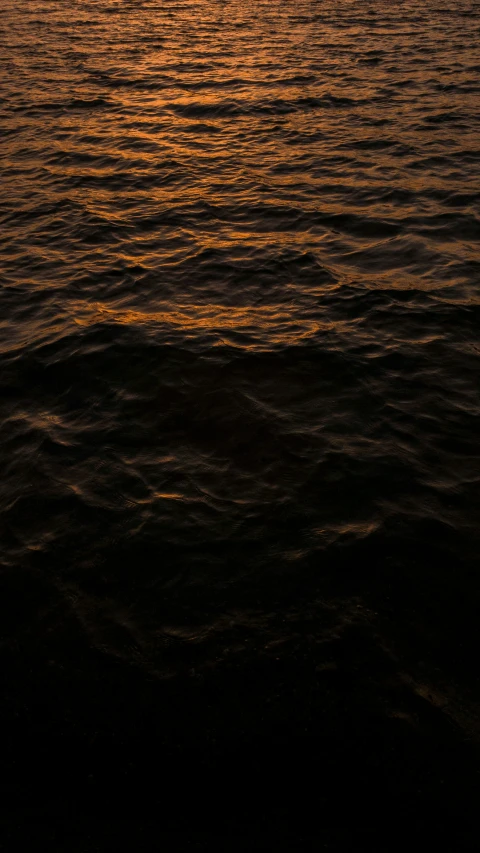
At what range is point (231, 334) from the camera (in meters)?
10.7

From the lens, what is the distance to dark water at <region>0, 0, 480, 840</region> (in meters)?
6.22

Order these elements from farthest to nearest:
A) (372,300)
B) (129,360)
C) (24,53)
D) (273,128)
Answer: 1. (24,53)
2. (273,128)
3. (372,300)
4. (129,360)

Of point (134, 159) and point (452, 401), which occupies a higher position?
point (134, 159)

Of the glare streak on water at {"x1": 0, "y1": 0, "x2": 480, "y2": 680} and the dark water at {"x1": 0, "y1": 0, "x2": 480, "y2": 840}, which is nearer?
the dark water at {"x1": 0, "y1": 0, "x2": 480, "y2": 840}

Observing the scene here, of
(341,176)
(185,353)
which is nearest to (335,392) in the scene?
(185,353)

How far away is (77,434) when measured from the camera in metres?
8.83

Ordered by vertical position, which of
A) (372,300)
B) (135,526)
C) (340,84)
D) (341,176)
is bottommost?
(135,526)

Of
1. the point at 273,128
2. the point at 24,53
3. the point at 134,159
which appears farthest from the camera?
the point at 24,53

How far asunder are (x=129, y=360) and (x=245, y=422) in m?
2.46

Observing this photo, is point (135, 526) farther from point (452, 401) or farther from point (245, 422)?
point (452, 401)

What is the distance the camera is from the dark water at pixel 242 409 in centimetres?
622

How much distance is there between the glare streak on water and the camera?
24.0 ft

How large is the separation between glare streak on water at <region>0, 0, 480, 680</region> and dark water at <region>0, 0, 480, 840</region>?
1.7 inches

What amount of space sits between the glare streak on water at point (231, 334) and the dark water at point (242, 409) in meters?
0.04
